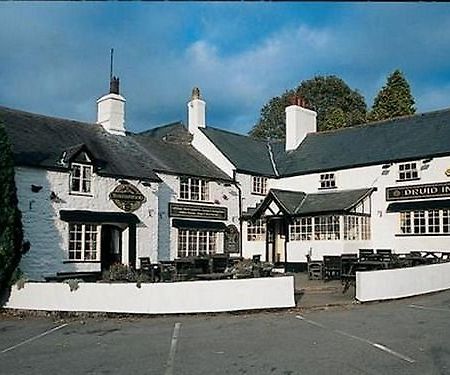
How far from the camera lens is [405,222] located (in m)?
27.1

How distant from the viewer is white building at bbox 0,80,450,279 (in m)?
21.9

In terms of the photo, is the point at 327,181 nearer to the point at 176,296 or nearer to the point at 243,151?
the point at 243,151

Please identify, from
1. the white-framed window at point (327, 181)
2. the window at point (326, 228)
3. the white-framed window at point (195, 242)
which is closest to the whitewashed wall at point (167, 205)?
the white-framed window at point (195, 242)

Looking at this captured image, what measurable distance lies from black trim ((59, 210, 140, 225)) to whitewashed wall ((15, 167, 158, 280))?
8.8 inches

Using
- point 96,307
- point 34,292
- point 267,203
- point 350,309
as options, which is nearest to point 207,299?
point 96,307

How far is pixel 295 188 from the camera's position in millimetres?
31875

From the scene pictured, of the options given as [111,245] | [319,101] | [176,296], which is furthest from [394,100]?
[176,296]

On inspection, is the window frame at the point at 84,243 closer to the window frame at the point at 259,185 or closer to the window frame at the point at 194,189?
the window frame at the point at 194,189

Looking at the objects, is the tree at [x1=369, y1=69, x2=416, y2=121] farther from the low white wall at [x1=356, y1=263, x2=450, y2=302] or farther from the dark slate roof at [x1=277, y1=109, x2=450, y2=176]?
the low white wall at [x1=356, y1=263, x2=450, y2=302]

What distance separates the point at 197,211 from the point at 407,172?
1055 cm

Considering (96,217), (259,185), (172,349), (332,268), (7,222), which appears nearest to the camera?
(172,349)

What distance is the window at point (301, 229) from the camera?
27.8 meters

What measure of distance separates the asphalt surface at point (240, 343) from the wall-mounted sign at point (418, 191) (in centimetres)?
1222

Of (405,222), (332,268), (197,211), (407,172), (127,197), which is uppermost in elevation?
(407,172)
